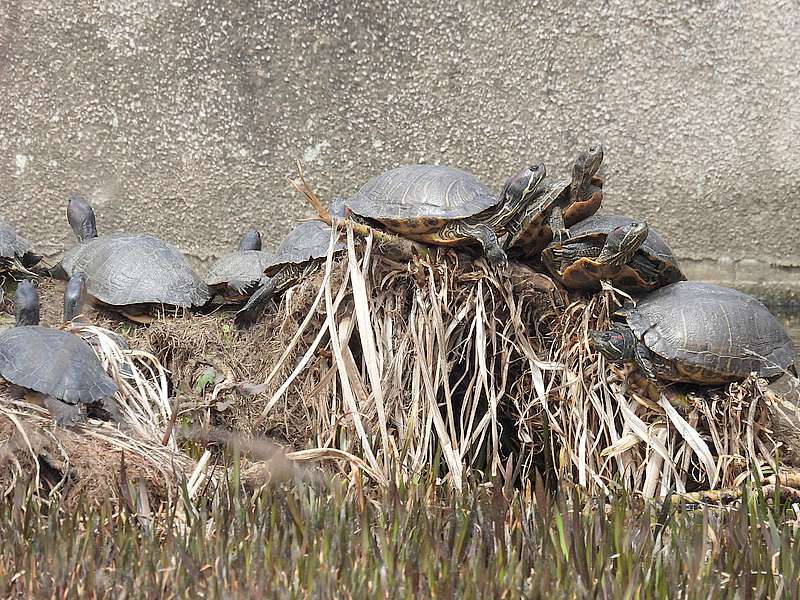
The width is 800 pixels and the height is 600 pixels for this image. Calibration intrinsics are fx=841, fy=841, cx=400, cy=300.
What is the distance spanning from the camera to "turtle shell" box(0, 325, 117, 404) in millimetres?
2875

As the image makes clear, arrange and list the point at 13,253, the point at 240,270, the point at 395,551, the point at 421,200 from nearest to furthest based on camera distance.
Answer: the point at 395,551 → the point at 421,200 → the point at 240,270 → the point at 13,253

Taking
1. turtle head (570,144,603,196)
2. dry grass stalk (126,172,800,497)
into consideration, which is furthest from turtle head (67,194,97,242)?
turtle head (570,144,603,196)

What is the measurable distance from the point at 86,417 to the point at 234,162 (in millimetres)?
2449

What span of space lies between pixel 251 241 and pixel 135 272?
78 centimetres

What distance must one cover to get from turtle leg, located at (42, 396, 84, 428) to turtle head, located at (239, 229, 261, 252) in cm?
195

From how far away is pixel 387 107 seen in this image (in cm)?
492

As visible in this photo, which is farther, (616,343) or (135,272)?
(135,272)

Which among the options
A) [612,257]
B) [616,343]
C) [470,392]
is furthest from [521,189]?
[470,392]

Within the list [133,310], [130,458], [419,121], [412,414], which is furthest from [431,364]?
[419,121]

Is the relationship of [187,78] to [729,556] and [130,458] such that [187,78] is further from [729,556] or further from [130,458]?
[729,556]

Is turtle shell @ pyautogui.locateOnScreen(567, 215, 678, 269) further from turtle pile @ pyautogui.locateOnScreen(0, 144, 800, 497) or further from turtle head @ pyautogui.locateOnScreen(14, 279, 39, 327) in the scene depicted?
turtle head @ pyautogui.locateOnScreen(14, 279, 39, 327)

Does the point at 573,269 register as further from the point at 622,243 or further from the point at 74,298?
the point at 74,298

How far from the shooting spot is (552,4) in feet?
15.7

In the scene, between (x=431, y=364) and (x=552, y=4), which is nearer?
(x=431, y=364)
